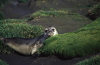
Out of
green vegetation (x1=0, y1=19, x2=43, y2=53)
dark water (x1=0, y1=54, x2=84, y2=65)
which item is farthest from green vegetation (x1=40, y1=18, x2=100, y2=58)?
green vegetation (x1=0, y1=19, x2=43, y2=53)

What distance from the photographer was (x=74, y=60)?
7.83 m

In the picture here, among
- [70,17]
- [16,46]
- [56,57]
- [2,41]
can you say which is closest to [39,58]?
[56,57]

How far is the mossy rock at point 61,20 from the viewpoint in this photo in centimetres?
1210

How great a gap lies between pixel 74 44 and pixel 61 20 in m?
5.18

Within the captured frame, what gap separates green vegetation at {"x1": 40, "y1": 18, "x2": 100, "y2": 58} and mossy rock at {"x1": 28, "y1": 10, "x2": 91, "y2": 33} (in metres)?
2.37

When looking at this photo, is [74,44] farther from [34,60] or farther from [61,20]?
[61,20]

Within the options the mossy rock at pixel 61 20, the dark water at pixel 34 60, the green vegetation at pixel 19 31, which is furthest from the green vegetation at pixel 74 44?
the mossy rock at pixel 61 20

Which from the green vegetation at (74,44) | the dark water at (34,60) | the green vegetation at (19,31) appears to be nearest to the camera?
the dark water at (34,60)

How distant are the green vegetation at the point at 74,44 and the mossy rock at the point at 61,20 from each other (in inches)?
93.5

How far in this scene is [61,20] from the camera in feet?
43.9

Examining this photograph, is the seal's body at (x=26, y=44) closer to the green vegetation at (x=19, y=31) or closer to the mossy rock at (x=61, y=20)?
the green vegetation at (x=19, y=31)

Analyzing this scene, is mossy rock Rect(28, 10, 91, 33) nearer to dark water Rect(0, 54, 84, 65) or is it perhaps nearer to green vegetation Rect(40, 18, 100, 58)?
green vegetation Rect(40, 18, 100, 58)

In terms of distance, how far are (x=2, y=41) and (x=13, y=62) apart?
121cm

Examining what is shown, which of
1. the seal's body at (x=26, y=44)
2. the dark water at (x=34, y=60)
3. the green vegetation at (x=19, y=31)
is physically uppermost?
the green vegetation at (x=19, y=31)
